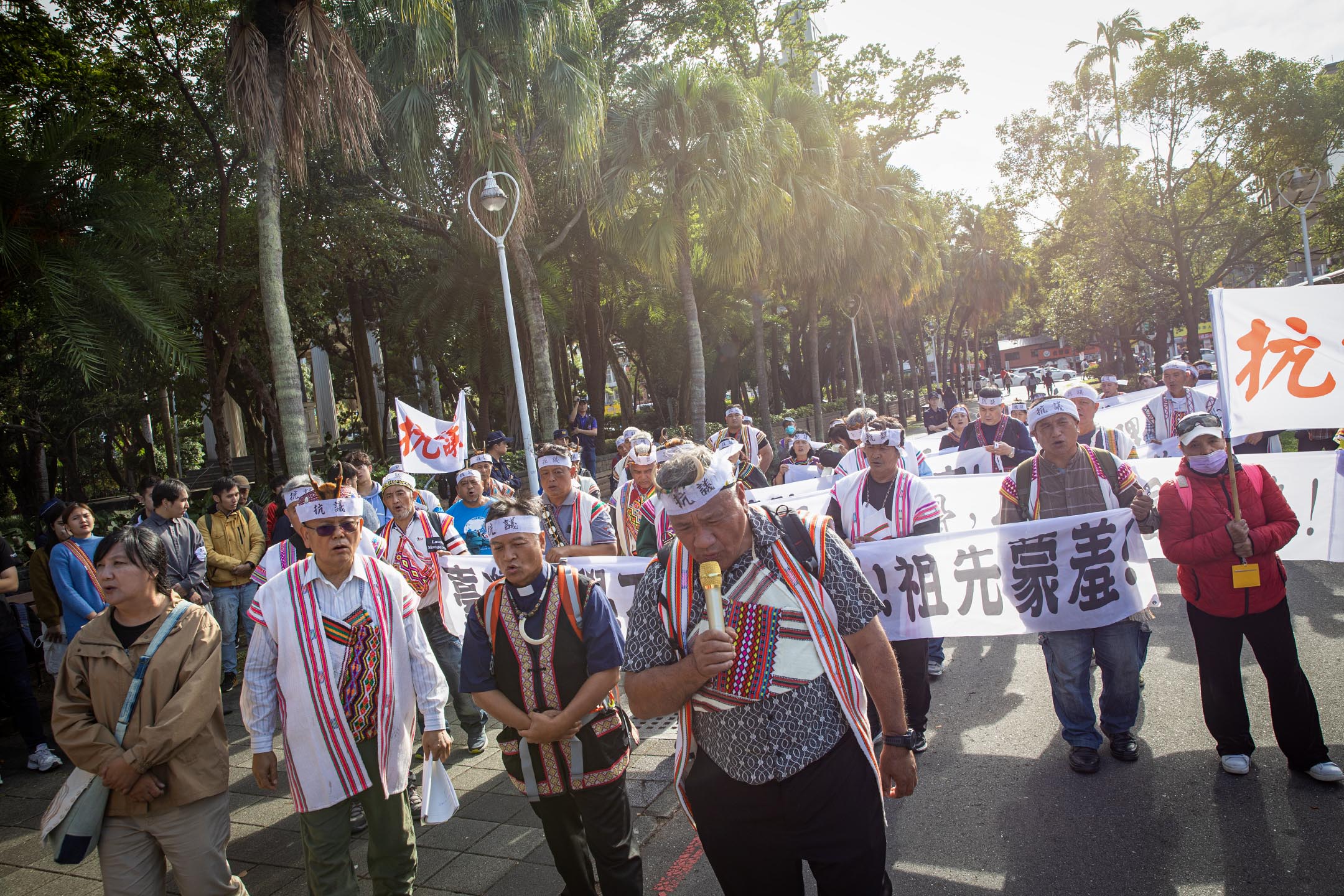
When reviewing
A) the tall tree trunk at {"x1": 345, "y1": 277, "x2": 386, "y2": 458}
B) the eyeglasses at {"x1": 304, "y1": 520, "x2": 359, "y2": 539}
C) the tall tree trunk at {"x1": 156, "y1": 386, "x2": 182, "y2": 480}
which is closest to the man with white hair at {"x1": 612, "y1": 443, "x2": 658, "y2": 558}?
the eyeglasses at {"x1": 304, "y1": 520, "x2": 359, "y2": 539}

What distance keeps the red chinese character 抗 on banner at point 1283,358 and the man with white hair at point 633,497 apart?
3751 mm

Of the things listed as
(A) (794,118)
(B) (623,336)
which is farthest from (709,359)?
(A) (794,118)

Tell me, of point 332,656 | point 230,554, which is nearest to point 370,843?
point 332,656

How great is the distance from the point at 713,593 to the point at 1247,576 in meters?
3.28

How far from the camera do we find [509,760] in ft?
12.3

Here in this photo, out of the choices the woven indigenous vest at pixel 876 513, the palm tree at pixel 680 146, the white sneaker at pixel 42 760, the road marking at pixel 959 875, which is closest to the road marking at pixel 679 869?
the road marking at pixel 959 875

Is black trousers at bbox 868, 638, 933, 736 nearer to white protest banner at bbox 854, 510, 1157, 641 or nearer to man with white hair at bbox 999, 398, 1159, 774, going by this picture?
white protest banner at bbox 854, 510, 1157, 641

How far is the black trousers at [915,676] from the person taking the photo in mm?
5309

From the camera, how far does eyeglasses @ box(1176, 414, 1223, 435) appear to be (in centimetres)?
462

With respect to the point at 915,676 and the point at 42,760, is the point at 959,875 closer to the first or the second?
the point at 915,676

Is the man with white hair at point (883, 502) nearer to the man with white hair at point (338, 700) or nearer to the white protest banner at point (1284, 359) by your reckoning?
the white protest banner at point (1284, 359)

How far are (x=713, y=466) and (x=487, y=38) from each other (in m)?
13.6

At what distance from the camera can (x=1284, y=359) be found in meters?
4.58

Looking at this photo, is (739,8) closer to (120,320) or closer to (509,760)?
(120,320)
